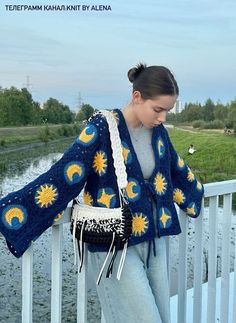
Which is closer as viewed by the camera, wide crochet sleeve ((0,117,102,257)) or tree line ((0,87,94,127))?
wide crochet sleeve ((0,117,102,257))

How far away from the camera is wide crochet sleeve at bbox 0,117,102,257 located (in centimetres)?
92

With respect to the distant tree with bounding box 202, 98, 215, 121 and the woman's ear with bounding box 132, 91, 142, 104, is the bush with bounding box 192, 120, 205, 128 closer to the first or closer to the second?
the distant tree with bounding box 202, 98, 215, 121

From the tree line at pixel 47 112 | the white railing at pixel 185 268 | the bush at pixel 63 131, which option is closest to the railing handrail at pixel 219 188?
the white railing at pixel 185 268

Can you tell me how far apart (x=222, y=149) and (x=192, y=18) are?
2.37 metres

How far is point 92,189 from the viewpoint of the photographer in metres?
0.99

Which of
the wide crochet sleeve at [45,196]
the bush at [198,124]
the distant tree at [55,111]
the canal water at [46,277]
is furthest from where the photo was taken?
the bush at [198,124]

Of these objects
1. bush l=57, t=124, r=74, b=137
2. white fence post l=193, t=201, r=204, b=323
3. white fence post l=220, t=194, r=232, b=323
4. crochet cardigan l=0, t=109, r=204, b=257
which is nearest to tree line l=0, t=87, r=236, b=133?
bush l=57, t=124, r=74, b=137

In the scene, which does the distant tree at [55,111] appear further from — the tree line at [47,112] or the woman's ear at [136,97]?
the woman's ear at [136,97]

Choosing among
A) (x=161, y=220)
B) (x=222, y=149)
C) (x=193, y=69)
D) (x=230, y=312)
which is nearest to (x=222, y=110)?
(x=193, y=69)

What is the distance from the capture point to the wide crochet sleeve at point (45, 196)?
0.92m

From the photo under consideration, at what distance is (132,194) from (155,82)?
225 mm

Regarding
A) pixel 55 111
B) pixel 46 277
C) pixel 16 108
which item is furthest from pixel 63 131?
pixel 46 277

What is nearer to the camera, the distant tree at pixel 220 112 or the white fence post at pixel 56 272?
the white fence post at pixel 56 272

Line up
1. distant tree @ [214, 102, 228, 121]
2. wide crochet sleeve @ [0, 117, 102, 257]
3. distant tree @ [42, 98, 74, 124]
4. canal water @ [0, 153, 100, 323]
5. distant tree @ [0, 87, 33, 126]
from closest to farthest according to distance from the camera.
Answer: wide crochet sleeve @ [0, 117, 102, 257] < canal water @ [0, 153, 100, 323] < distant tree @ [42, 98, 74, 124] < distant tree @ [0, 87, 33, 126] < distant tree @ [214, 102, 228, 121]
